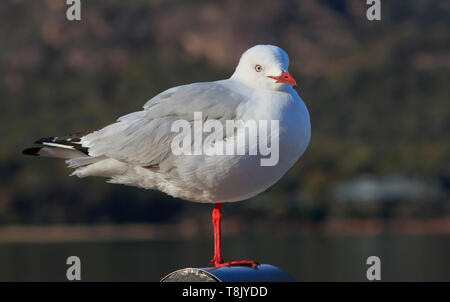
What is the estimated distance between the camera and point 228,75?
69562 millimetres

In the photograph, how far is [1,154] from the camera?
57.1 m

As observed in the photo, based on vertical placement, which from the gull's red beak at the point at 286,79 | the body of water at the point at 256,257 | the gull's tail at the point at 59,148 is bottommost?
the body of water at the point at 256,257

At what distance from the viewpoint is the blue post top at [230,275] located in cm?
428

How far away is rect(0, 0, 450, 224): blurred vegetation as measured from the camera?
187ft

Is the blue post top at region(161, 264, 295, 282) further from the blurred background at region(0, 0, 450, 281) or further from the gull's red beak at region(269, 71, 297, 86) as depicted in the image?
the blurred background at region(0, 0, 450, 281)

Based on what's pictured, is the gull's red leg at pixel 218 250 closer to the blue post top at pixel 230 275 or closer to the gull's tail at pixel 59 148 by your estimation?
the blue post top at pixel 230 275

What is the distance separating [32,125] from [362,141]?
2483 cm

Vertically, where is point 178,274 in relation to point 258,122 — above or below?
below

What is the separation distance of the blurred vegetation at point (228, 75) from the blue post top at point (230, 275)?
4529cm

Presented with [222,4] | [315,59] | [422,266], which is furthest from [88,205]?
[222,4]

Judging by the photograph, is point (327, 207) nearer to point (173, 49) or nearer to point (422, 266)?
point (422, 266)

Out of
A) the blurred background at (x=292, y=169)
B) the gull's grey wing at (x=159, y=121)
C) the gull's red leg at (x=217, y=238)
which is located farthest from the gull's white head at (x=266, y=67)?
the blurred background at (x=292, y=169)

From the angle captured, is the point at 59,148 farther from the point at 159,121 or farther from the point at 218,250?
the point at 218,250

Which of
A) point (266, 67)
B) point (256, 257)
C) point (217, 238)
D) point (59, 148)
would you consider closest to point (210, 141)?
point (266, 67)
